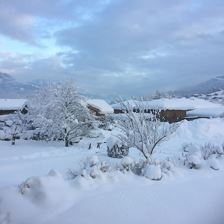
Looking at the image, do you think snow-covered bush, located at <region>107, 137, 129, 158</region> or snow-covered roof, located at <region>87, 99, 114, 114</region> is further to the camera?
snow-covered roof, located at <region>87, 99, 114, 114</region>

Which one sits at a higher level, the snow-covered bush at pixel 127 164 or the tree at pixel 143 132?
the tree at pixel 143 132

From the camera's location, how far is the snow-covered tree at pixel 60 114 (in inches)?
1185

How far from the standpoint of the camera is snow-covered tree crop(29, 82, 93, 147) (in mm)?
30109

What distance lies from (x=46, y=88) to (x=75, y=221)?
83.9 feet

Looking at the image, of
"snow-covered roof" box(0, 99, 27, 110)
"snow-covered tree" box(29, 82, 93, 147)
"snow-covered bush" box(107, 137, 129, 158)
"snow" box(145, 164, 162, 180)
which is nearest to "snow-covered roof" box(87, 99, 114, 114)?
"snow-covered roof" box(0, 99, 27, 110)

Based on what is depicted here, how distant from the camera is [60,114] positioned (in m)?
30.1

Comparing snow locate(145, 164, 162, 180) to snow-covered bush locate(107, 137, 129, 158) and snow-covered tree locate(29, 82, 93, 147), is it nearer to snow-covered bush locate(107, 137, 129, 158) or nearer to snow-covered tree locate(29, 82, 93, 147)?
snow-covered bush locate(107, 137, 129, 158)

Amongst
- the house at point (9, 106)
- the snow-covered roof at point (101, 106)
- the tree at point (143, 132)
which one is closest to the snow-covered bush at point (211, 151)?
the tree at point (143, 132)

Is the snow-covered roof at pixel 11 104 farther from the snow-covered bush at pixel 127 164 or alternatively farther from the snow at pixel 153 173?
the snow at pixel 153 173

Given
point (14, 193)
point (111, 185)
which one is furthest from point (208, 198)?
point (14, 193)

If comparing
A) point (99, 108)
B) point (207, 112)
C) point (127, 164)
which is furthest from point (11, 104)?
point (127, 164)

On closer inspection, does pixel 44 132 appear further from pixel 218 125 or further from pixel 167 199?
pixel 167 199

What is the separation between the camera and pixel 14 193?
28.1 ft

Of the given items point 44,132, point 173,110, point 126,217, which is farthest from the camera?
point 173,110
